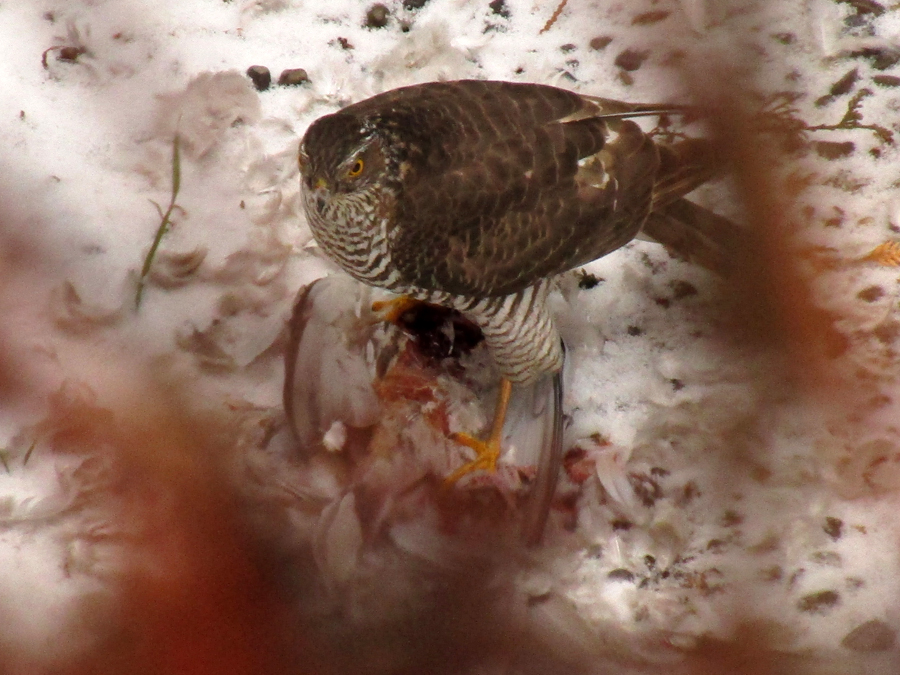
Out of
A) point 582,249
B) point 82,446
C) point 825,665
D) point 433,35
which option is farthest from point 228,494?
point 433,35

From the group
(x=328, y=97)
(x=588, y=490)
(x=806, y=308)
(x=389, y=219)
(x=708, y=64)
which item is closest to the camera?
(x=708, y=64)

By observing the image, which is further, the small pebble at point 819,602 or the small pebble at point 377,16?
the small pebble at point 377,16

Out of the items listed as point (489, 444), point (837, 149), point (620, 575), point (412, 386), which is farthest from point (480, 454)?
point (837, 149)

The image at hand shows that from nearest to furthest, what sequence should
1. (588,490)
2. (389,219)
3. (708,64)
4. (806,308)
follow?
(708,64) → (806,308) → (389,219) → (588,490)

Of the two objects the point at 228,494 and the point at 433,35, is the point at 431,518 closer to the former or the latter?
the point at 228,494

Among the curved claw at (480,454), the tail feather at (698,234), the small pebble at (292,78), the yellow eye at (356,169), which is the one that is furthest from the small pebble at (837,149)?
the small pebble at (292,78)

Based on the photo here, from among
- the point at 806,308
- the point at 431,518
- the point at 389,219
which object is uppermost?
the point at 806,308

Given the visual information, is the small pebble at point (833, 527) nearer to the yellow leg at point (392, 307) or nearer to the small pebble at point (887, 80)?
the yellow leg at point (392, 307)
